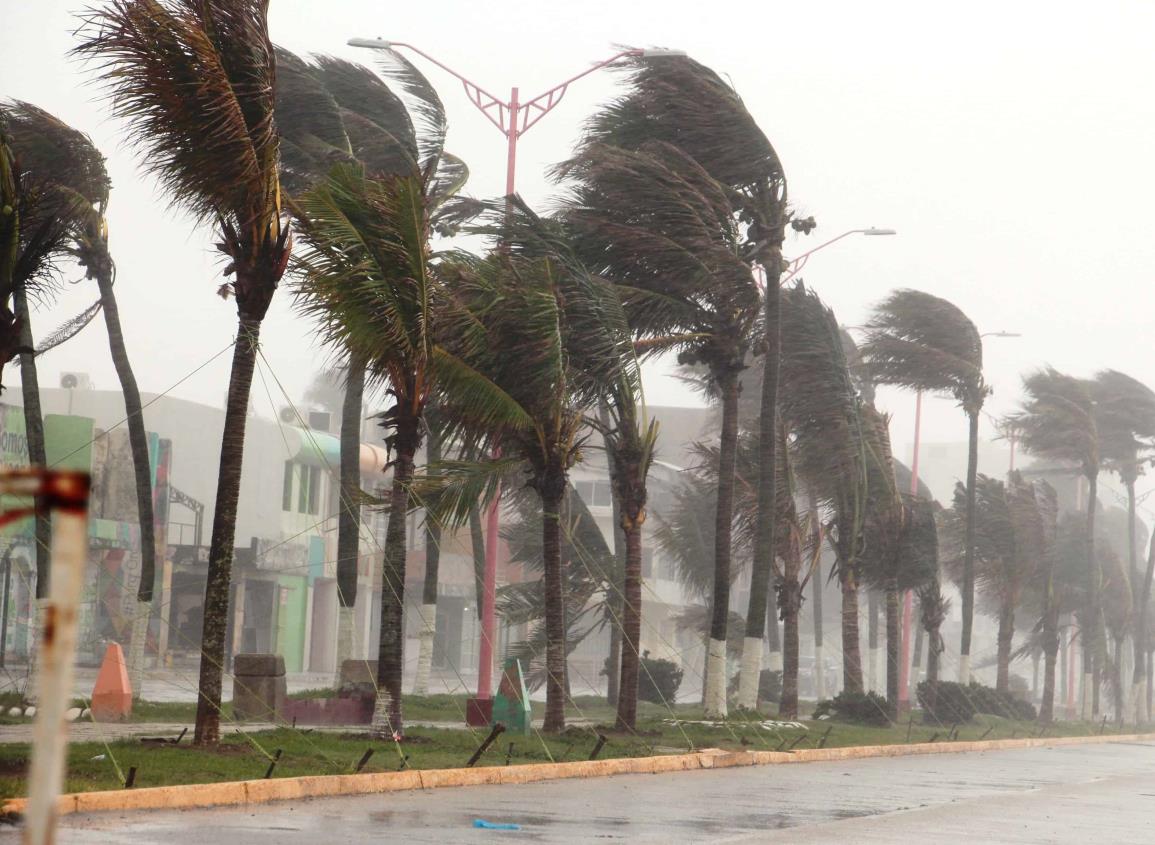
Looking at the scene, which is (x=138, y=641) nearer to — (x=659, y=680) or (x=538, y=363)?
(x=538, y=363)

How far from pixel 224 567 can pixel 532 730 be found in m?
8.44

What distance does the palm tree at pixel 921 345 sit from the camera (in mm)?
45938

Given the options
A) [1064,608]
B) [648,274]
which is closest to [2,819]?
[648,274]

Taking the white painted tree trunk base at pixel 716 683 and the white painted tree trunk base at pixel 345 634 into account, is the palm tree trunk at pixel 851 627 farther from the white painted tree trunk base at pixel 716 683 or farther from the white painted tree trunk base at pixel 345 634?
the white painted tree trunk base at pixel 345 634

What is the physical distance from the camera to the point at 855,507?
3697 centimetres

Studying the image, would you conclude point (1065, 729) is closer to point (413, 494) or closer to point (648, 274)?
point (648, 274)

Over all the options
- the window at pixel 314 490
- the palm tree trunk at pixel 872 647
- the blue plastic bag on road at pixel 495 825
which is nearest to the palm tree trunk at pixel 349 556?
the blue plastic bag on road at pixel 495 825

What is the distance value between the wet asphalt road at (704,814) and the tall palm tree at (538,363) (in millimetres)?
4516

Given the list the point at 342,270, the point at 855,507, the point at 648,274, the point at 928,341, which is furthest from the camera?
the point at 928,341

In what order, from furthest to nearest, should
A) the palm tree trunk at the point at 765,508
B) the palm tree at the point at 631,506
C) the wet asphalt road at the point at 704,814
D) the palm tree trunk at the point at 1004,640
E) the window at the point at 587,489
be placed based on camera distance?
1. the window at the point at 587,489
2. the palm tree trunk at the point at 1004,640
3. the palm tree trunk at the point at 765,508
4. the palm tree at the point at 631,506
5. the wet asphalt road at the point at 704,814

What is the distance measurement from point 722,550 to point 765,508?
2.57m

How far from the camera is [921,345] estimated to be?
46156 millimetres

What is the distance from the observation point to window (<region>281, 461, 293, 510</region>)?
60.7m

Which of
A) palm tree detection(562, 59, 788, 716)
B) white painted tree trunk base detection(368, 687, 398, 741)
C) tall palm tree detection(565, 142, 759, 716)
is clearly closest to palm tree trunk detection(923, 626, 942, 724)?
palm tree detection(562, 59, 788, 716)
